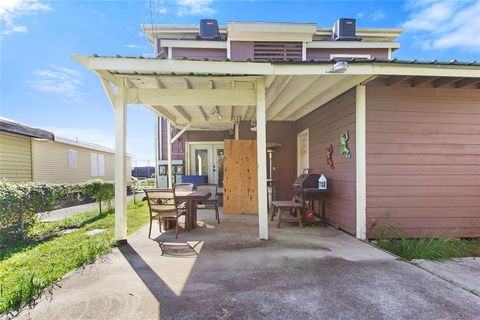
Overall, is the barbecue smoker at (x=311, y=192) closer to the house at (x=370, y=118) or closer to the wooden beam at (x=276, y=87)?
the house at (x=370, y=118)

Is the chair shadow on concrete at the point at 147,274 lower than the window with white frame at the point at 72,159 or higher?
lower

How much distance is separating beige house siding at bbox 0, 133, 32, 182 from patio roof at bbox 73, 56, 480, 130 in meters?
5.90

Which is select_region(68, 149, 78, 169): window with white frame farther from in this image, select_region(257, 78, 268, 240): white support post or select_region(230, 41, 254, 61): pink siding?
select_region(257, 78, 268, 240): white support post

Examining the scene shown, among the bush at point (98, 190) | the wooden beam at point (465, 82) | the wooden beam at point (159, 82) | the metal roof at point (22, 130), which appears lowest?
the bush at point (98, 190)

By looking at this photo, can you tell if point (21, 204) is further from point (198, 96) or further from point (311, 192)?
point (311, 192)

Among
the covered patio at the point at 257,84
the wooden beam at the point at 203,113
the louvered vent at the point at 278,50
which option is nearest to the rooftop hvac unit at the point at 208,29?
the louvered vent at the point at 278,50

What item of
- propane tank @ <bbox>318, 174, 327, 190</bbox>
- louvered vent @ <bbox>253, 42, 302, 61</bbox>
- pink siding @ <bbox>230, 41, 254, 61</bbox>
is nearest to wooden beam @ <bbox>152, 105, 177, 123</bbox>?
pink siding @ <bbox>230, 41, 254, 61</bbox>

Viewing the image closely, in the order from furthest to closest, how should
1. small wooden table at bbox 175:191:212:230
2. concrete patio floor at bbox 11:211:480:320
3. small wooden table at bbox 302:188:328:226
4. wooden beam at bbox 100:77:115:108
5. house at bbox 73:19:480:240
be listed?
small wooden table at bbox 302:188:328:226, small wooden table at bbox 175:191:212:230, wooden beam at bbox 100:77:115:108, house at bbox 73:19:480:240, concrete patio floor at bbox 11:211:480:320

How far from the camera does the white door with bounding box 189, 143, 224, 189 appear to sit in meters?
9.55

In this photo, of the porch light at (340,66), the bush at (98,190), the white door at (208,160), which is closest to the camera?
the porch light at (340,66)

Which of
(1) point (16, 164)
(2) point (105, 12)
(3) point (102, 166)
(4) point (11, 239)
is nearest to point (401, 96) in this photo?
(4) point (11, 239)

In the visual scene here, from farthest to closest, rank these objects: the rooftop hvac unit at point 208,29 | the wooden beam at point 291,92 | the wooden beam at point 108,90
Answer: the rooftop hvac unit at point 208,29 → the wooden beam at point 291,92 → the wooden beam at point 108,90

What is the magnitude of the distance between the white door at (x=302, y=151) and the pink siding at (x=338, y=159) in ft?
2.64

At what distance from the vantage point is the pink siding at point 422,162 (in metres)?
4.34
